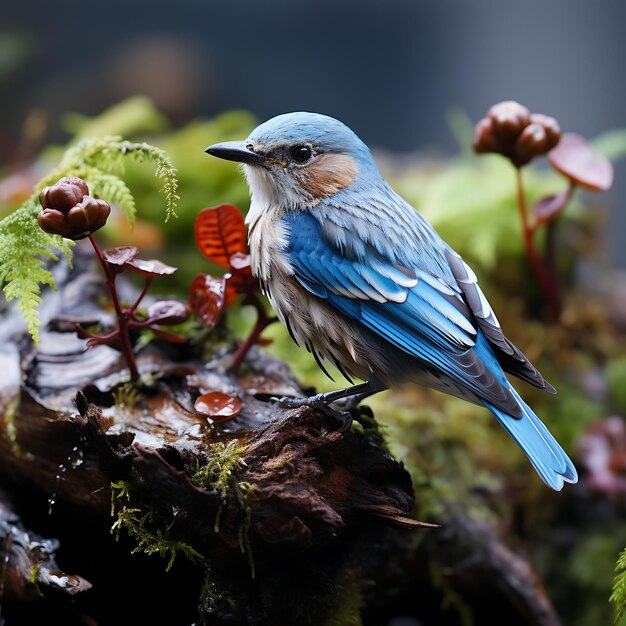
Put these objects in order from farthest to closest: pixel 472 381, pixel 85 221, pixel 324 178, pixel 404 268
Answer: pixel 324 178 < pixel 404 268 < pixel 472 381 < pixel 85 221

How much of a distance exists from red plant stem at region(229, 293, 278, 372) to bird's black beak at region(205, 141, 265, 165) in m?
0.42

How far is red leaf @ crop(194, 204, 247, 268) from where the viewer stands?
90.5 inches

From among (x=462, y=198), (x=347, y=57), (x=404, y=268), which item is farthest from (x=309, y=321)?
(x=347, y=57)

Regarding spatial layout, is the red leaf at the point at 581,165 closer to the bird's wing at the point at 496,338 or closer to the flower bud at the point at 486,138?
the flower bud at the point at 486,138

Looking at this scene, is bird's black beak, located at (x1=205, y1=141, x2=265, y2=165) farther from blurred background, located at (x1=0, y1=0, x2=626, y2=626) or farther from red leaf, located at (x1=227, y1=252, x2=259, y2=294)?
blurred background, located at (x1=0, y1=0, x2=626, y2=626)

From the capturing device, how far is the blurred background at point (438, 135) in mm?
3352

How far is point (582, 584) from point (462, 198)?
74.9 inches

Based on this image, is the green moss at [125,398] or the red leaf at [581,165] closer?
the green moss at [125,398]

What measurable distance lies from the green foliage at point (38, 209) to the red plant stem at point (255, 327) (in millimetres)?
464

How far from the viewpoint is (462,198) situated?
388cm

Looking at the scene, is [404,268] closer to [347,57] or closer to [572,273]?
[572,273]

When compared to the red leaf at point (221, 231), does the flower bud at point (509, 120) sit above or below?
above

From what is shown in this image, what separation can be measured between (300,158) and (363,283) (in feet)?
1.54

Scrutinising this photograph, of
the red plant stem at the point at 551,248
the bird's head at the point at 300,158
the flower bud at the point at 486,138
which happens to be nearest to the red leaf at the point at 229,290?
the bird's head at the point at 300,158
